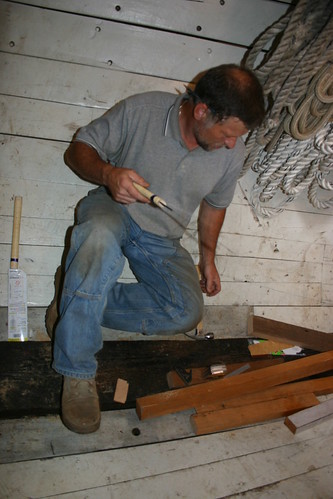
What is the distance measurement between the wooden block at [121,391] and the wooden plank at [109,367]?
21 mm

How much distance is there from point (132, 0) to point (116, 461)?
1.75 m

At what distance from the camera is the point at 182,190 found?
162 cm

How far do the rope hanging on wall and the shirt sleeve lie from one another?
577 mm

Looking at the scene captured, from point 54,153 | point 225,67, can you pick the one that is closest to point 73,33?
point 54,153

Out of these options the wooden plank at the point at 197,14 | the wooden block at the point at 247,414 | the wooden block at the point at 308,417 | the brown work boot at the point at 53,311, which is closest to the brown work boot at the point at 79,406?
the brown work boot at the point at 53,311

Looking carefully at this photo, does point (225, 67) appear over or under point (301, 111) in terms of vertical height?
over

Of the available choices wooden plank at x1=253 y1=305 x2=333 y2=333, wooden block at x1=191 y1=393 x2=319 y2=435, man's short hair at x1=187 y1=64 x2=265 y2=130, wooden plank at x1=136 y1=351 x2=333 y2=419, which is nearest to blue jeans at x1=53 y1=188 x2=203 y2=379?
wooden plank at x1=136 y1=351 x2=333 y2=419

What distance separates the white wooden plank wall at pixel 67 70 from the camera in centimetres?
165

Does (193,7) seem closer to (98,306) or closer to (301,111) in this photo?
(301,111)

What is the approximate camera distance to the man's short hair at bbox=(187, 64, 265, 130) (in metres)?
1.37

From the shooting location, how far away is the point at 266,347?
6.75ft

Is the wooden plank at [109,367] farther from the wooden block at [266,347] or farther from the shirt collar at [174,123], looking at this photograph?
the shirt collar at [174,123]

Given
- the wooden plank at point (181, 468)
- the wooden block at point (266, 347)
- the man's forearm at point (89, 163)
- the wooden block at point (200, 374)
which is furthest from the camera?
the wooden block at point (266, 347)

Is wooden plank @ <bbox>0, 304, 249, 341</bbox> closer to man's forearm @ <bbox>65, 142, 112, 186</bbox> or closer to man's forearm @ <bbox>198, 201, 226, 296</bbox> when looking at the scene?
man's forearm @ <bbox>198, 201, 226, 296</bbox>
